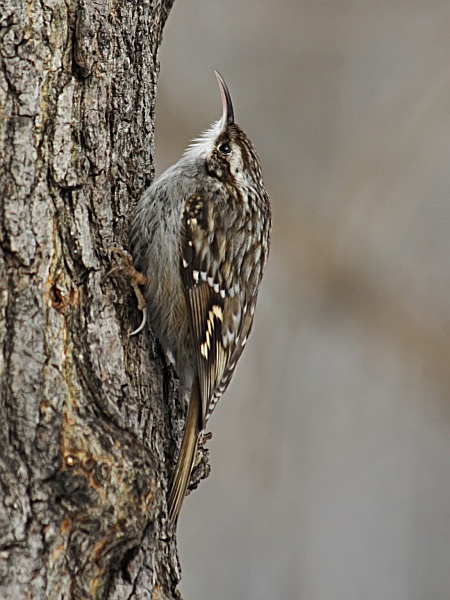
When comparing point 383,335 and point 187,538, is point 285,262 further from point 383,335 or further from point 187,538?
point 187,538

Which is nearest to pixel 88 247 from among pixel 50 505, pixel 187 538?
pixel 50 505

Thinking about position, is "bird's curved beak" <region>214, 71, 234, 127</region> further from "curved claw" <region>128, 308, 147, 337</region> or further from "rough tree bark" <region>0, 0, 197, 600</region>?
"curved claw" <region>128, 308, 147, 337</region>

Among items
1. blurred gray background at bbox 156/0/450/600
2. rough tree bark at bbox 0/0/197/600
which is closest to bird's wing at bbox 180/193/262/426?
rough tree bark at bbox 0/0/197/600

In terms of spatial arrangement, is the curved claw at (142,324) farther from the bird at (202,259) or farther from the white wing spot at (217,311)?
the white wing spot at (217,311)

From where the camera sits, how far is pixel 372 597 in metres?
4.86

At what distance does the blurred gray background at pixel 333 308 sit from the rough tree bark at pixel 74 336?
94.8 inches

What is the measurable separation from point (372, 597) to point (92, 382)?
126 inches

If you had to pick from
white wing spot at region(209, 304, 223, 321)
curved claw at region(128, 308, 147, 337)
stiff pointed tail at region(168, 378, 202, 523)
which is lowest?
stiff pointed tail at region(168, 378, 202, 523)

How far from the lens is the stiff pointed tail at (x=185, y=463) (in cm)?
246

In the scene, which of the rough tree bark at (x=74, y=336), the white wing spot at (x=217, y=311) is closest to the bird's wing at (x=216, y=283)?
the white wing spot at (x=217, y=311)

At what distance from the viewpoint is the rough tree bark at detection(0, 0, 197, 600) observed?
1.97 m

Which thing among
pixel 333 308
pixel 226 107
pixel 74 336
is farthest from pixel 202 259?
pixel 333 308

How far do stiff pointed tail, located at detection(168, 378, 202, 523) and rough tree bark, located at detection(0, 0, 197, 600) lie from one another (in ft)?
0.16

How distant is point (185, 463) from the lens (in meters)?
2.49
